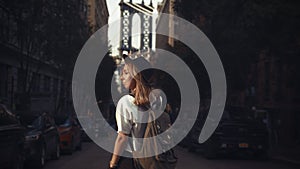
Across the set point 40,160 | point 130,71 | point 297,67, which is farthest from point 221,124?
point 130,71

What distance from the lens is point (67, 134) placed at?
19.6m

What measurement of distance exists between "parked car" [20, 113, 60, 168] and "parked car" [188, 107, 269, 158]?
542 cm

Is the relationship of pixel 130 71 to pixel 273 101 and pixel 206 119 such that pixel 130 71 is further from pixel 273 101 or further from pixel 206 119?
pixel 273 101

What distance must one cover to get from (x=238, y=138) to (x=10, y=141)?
9223 millimetres

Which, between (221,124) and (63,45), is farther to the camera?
(63,45)

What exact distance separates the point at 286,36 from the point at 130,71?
40.3ft

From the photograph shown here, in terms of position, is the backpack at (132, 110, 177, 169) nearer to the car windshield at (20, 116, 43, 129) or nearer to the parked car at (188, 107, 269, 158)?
the car windshield at (20, 116, 43, 129)

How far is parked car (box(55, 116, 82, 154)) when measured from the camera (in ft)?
63.4

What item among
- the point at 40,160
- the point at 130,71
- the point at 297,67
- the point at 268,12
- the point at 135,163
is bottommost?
the point at 40,160

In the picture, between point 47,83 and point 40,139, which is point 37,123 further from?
point 47,83

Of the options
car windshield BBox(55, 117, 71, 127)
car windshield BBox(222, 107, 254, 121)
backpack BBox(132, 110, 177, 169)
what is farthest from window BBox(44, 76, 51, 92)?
backpack BBox(132, 110, 177, 169)

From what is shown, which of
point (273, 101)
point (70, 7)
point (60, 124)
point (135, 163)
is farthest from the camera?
point (273, 101)

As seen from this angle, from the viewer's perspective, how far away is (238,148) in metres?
17.2

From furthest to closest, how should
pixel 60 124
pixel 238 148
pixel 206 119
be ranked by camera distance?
1. pixel 60 124
2. pixel 206 119
3. pixel 238 148
